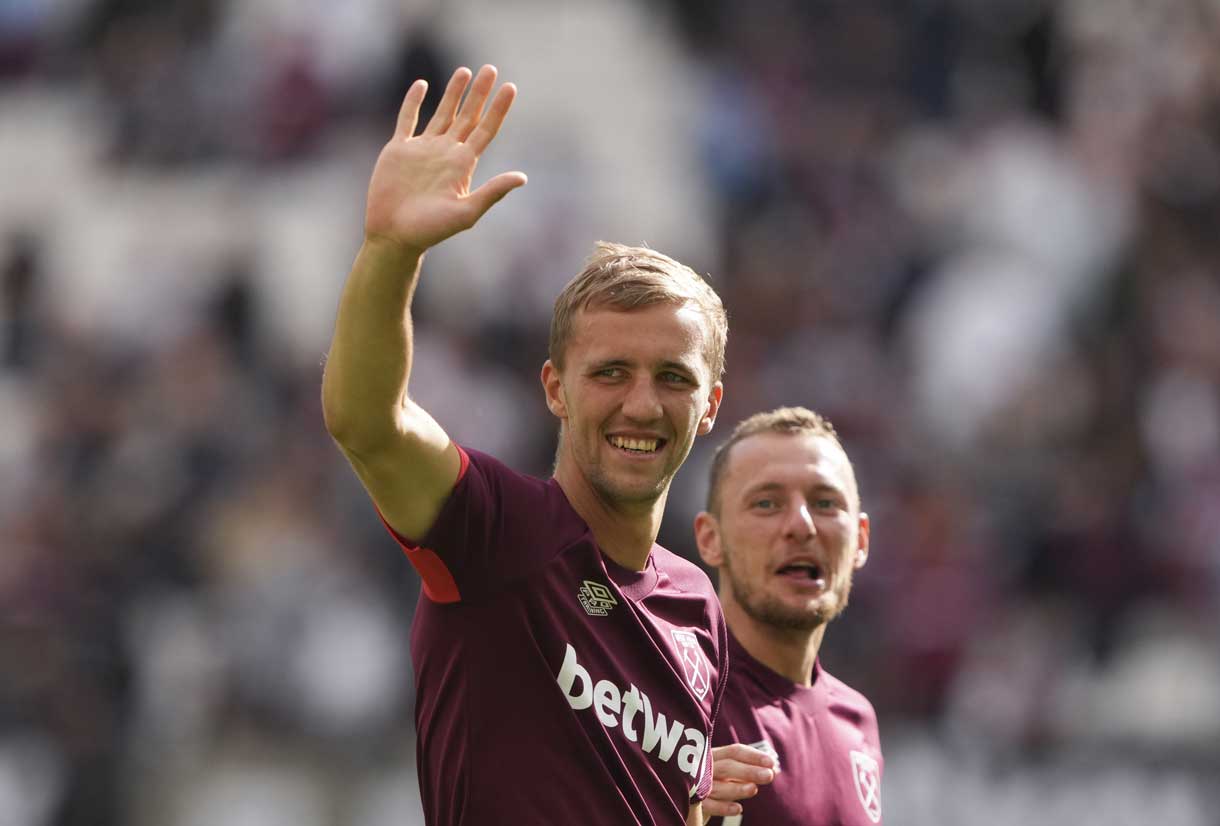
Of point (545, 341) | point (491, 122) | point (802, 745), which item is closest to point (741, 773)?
point (802, 745)

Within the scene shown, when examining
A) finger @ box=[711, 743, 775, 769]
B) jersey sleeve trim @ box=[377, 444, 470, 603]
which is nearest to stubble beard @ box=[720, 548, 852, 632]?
finger @ box=[711, 743, 775, 769]

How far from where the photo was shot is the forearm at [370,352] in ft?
10.2

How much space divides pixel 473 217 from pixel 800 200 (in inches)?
375

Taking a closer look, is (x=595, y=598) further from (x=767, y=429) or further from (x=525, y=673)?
(x=767, y=429)

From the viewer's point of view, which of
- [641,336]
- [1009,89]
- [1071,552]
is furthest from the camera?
[1009,89]

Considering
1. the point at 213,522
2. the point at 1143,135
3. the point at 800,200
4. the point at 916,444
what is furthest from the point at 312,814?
the point at 1143,135

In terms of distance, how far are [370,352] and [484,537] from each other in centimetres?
45

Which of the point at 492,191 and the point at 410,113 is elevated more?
the point at 410,113

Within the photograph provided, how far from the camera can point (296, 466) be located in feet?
36.2

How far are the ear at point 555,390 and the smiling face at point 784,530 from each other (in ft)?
4.37

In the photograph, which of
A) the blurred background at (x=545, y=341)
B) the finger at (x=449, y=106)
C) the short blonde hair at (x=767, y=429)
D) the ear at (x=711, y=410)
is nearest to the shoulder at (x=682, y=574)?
the ear at (x=711, y=410)

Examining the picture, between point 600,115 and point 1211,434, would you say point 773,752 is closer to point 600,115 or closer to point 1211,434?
point 1211,434

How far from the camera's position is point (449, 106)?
A: 3.34 metres

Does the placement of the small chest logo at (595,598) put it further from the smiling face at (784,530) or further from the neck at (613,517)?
the smiling face at (784,530)
